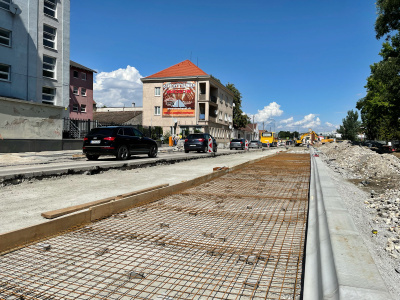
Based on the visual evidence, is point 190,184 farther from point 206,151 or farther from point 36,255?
point 206,151

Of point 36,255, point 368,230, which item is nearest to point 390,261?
point 368,230

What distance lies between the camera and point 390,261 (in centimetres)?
341

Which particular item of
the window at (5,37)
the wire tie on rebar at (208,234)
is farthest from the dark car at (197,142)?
the wire tie on rebar at (208,234)

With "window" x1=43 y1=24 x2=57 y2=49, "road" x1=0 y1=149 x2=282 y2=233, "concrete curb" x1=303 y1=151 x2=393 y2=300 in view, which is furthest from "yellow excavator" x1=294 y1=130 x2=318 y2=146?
"concrete curb" x1=303 y1=151 x2=393 y2=300

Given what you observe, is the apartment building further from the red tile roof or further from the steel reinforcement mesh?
the red tile roof

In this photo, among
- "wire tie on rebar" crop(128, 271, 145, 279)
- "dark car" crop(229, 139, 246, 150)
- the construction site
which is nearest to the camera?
the construction site

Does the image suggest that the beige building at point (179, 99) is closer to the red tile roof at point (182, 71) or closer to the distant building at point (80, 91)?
the red tile roof at point (182, 71)

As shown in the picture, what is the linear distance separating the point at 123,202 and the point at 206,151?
20582 millimetres

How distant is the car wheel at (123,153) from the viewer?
14387 mm

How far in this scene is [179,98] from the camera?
50.4 m

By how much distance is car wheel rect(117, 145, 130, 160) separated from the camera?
47.2 feet

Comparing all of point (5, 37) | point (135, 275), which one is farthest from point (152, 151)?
point (5, 37)

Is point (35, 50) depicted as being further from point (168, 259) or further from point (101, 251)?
point (168, 259)

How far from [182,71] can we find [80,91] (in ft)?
57.5
